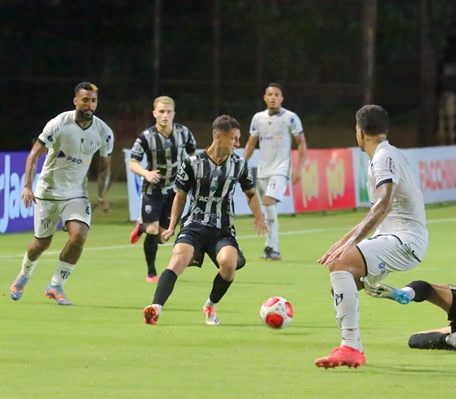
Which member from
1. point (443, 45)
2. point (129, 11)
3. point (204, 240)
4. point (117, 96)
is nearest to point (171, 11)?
point (129, 11)

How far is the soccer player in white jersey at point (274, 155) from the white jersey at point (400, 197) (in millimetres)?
6954

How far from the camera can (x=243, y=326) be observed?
9.79 meters

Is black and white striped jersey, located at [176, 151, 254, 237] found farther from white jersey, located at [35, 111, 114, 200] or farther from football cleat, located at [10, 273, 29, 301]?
football cleat, located at [10, 273, 29, 301]

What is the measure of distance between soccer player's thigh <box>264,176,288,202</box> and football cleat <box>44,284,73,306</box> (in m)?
4.52

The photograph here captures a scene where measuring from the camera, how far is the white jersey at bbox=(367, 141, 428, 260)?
761 cm

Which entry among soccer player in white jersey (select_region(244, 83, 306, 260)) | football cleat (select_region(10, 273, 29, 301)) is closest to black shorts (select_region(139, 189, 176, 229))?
football cleat (select_region(10, 273, 29, 301))

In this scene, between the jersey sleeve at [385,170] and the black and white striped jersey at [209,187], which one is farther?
the black and white striped jersey at [209,187]

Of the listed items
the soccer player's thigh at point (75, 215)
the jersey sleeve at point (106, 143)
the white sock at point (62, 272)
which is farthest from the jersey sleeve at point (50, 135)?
the white sock at point (62, 272)

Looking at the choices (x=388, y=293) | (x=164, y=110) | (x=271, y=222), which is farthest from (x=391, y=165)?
(x=271, y=222)

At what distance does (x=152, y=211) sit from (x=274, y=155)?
308cm

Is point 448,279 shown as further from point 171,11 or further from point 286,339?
point 171,11

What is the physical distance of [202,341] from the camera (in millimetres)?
9000

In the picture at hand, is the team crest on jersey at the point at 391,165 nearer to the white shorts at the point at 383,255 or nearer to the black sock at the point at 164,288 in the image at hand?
the white shorts at the point at 383,255

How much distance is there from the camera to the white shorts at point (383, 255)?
765 centimetres
